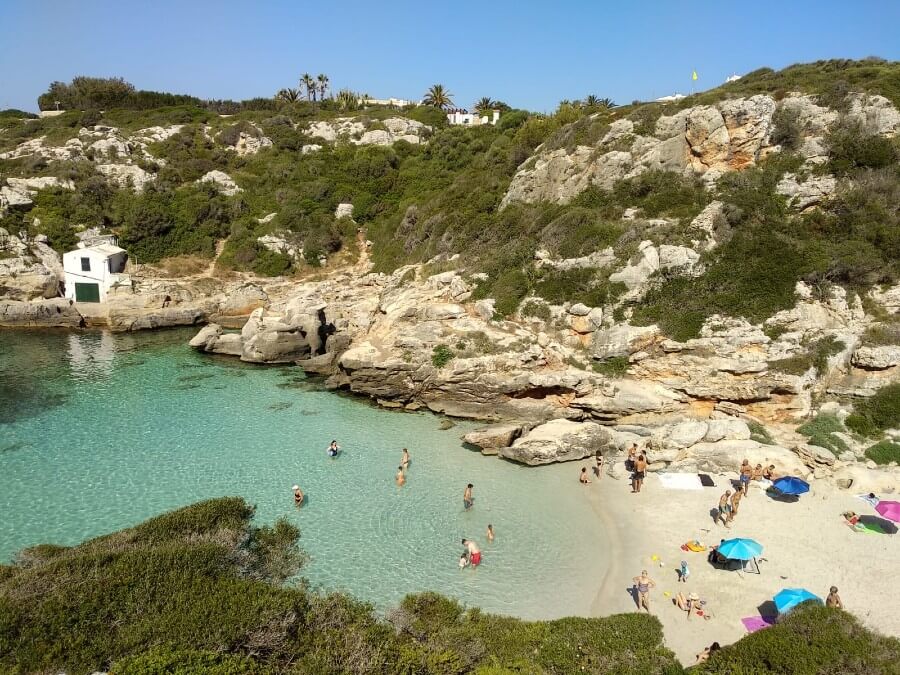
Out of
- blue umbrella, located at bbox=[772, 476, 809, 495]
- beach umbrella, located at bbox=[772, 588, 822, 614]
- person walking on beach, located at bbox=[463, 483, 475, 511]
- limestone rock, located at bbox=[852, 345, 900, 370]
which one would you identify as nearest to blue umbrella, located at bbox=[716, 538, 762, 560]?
beach umbrella, located at bbox=[772, 588, 822, 614]

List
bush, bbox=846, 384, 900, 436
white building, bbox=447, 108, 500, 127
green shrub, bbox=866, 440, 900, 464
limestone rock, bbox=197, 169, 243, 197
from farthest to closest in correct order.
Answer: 1. white building, bbox=447, 108, 500, 127
2. limestone rock, bbox=197, 169, 243, 197
3. bush, bbox=846, 384, 900, 436
4. green shrub, bbox=866, 440, 900, 464

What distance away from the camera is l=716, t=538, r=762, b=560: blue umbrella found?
12.4 meters

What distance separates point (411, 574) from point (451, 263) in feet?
73.3

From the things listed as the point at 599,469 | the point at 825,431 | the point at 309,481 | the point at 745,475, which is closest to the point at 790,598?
the point at 745,475

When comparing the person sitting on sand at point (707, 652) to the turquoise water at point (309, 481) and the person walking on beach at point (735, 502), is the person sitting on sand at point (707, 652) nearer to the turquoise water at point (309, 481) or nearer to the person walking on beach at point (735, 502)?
the turquoise water at point (309, 481)

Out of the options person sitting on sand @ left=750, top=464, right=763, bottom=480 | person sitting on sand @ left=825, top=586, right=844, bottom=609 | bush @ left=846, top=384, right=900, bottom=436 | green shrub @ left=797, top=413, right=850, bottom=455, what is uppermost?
bush @ left=846, top=384, right=900, bottom=436

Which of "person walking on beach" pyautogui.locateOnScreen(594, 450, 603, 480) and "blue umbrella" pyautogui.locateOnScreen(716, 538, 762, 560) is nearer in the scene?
"blue umbrella" pyautogui.locateOnScreen(716, 538, 762, 560)

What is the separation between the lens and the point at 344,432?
68.7 feet

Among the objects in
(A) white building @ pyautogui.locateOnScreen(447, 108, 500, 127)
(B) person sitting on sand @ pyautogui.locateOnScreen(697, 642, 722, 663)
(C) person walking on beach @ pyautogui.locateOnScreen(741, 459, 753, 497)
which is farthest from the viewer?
(A) white building @ pyautogui.locateOnScreen(447, 108, 500, 127)

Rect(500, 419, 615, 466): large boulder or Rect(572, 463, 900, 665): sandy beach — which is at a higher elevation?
Rect(500, 419, 615, 466): large boulder

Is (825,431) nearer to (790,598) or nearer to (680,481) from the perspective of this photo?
(680,481)

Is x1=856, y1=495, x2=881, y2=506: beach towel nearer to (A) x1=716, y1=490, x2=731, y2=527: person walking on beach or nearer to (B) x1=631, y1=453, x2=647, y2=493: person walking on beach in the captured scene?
(A) x1=716, y1=490, x2=731, y2=527: person walking on beach

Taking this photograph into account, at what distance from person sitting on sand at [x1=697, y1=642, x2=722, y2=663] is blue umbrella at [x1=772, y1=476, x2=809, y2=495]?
692cm

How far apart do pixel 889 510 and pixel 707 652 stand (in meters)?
8.06
